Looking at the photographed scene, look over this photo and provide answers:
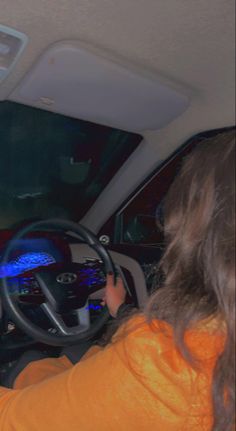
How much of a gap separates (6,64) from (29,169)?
79cm

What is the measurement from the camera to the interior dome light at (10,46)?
129cm

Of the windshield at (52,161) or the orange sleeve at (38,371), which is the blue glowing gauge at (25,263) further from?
the windshield at (52,161)

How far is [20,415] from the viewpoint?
926mm

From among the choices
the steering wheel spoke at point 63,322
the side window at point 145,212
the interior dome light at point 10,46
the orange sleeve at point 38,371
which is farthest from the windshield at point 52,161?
the orange sleeve at point 38,371

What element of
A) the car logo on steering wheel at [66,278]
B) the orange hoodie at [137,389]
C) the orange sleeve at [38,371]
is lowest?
the orange sleeve at [38,371]

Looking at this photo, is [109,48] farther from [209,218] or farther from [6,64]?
[209,218]

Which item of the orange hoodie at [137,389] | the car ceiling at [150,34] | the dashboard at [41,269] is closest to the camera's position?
the orange hoodie at [137,389]

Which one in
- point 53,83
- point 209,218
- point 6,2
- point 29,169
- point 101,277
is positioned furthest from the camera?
point 29,169

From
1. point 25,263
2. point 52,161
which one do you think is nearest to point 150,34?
point 25,263

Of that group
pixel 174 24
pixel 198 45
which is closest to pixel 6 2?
pixel 174 24

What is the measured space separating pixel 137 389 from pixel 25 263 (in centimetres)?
89

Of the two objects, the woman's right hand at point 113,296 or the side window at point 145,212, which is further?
the side window at point 145,212

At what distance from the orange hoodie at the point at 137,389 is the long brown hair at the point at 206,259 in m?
0.02

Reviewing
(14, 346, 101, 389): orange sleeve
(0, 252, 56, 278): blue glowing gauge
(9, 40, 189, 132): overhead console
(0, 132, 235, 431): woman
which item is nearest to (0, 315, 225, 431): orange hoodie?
(0, 132, 235, 431): woman
